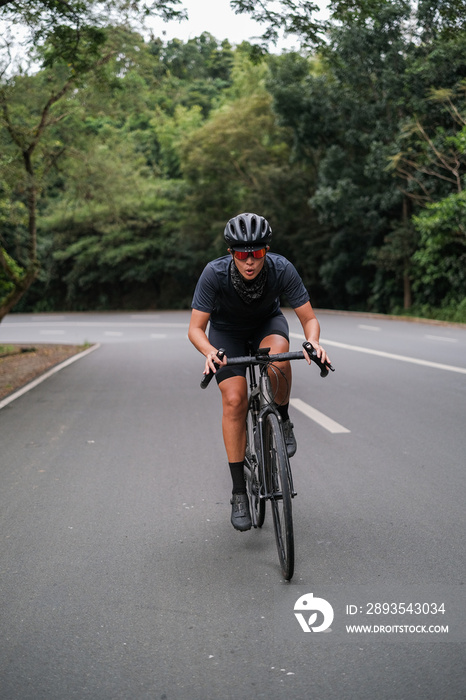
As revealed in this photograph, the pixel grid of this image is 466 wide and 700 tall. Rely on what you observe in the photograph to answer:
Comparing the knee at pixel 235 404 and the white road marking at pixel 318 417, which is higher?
the knee at pixel 235 404

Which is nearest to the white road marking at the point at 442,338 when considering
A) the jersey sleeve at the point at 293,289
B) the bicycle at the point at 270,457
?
the jersey sleeve at the point at 293,289

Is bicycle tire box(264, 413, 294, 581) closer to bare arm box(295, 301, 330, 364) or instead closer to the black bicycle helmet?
bare arm box(295, 301, 330, 364)

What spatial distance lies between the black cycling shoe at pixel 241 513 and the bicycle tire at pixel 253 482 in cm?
6


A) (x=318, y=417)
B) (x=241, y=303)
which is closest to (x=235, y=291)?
(x=241, y=303)

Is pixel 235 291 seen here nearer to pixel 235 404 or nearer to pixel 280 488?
pixel 235 404

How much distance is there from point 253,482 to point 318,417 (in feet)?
14.5

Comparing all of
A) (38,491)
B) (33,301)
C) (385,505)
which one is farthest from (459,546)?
(33,301)

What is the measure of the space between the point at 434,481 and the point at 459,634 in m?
2.70

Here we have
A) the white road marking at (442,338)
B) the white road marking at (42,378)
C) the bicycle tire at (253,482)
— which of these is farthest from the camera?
the white road marking at (442,338)

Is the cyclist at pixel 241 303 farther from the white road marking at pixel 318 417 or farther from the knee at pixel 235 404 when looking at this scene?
the white road marking at pixel 318 417

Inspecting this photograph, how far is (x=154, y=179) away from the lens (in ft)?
172

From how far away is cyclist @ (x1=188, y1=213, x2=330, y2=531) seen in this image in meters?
4.40

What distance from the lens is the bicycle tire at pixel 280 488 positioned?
3865 mm

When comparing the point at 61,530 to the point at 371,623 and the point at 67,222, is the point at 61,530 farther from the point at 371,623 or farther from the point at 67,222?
the point at 67,222
